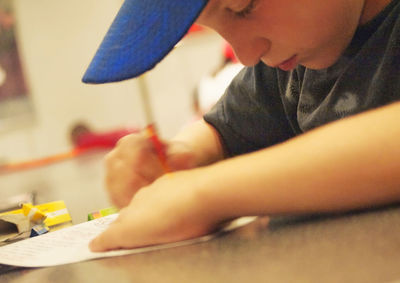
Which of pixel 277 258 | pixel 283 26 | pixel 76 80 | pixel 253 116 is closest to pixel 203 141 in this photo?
pixel 253 116

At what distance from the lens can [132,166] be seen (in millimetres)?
536

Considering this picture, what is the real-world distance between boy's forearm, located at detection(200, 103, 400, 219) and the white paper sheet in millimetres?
45

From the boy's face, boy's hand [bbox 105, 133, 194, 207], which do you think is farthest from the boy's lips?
boy's hand [bbox 105, 133, 194, 207]

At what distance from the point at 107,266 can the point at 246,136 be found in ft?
1.19

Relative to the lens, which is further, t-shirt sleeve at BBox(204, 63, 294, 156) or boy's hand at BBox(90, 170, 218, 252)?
t-shirt sleeve at BBox(204, 63, 294, 156)

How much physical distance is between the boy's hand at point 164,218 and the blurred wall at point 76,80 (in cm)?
196

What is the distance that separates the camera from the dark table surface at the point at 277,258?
0.25 meters

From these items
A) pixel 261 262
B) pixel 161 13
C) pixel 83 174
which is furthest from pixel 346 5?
pixel 83 174

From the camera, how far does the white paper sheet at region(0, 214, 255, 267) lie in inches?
16.0

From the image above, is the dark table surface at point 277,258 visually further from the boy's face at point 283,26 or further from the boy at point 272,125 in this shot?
the boy's face at point 283,26

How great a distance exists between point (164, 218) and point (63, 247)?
0.13 m

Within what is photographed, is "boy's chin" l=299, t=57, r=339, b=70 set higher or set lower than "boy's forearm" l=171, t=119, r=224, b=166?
higher

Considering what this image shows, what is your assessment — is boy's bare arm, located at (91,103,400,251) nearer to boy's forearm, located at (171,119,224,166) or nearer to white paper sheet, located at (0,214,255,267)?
white paper sheet, located at (0,214,255,267)

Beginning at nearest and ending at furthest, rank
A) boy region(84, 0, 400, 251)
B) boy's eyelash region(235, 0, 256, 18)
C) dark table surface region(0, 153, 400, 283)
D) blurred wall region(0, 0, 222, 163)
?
dark table surface region(0, 153, 400, 283), boy region(84, 0, 400, 251), boy's eyelash region(235, 0, 256, 18), blurred wall region(0, 0, 222, 163)
